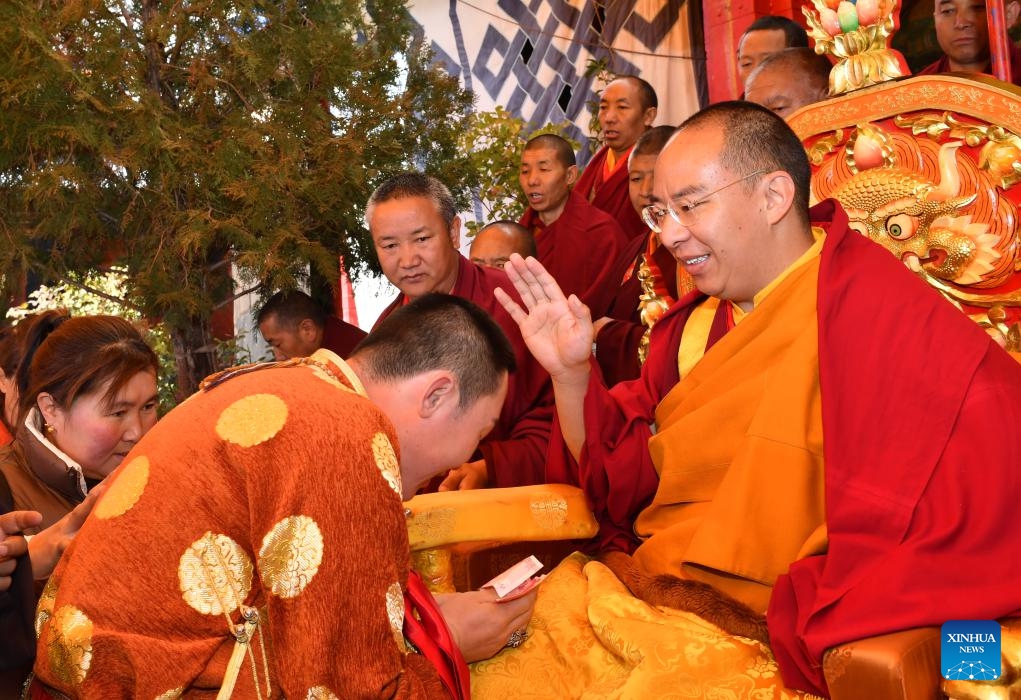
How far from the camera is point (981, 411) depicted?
171cm

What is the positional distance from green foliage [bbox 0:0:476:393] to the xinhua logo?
2.50 metres

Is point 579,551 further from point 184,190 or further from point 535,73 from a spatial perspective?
point 535,73

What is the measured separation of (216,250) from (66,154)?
0.61 metres

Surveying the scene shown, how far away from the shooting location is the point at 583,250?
464 cm

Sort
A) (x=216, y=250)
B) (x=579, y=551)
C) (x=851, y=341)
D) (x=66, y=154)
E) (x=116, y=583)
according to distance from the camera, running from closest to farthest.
A: (x=116, y=583)
(x=851, y=341)
(x=579, y=551)
(x=66, y=154)
(x=216, y=250)

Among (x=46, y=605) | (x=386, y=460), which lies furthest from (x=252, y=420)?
(x=46, y=605)

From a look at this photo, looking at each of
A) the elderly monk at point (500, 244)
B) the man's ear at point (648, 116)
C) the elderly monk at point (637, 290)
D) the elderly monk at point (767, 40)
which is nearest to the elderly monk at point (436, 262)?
the elderly monk at point (637, 290)

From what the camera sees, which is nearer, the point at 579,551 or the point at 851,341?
the point at 851,341

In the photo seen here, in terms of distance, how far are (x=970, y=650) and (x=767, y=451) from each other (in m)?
0.51

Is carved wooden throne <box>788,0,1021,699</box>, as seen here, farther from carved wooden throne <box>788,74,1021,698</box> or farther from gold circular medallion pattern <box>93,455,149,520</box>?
gold circular medallion pattern <box>93,455,149,520</box>

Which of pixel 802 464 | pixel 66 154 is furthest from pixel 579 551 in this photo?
pixel 66 154

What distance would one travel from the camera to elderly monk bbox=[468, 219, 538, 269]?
4422 mm

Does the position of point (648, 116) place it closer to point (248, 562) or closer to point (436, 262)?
point (436, 262)

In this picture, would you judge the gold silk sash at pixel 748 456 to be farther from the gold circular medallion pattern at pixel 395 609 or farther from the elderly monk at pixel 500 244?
the elderly monk at pixel 500 244
